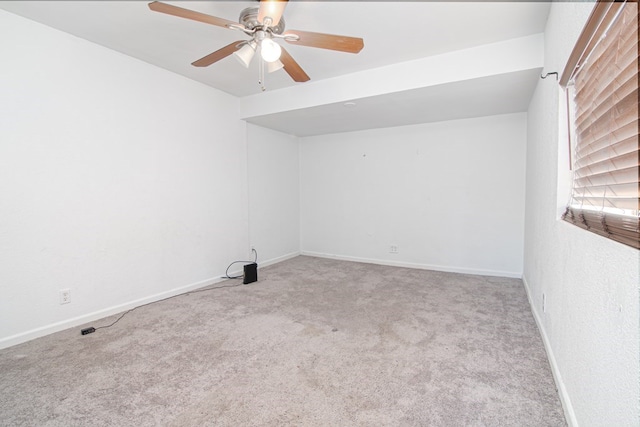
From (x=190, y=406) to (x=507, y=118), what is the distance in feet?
15.2

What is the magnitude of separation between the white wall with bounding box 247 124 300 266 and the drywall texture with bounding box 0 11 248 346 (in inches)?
28.7

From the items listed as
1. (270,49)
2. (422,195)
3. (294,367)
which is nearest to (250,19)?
(270,49)

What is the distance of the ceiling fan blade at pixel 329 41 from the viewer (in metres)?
1.89

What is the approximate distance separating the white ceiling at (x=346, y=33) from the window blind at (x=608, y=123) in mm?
1107

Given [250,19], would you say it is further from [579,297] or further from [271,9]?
[579,297]

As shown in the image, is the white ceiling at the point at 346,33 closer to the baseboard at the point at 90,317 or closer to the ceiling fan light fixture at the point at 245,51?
the ceiling fan light fixture at the point at 245,51

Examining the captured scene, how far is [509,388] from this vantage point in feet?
5.76

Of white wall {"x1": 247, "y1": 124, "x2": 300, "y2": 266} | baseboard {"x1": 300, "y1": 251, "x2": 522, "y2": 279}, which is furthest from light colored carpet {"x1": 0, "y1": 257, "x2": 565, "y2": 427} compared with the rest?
white wall {"x1": 247, "y1": 124, "x2": 300, "y2": 266}

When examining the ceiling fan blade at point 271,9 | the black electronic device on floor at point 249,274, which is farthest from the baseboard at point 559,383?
the black electronic device on floor at point 249,274

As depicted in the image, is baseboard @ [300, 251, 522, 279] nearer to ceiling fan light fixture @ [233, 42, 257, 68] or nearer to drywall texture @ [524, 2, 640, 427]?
drywall texture @ [524, 2, 640, 427]

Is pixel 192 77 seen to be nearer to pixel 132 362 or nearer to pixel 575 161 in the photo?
pixel 132 362

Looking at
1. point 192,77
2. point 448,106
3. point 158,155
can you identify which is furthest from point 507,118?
point 158,155

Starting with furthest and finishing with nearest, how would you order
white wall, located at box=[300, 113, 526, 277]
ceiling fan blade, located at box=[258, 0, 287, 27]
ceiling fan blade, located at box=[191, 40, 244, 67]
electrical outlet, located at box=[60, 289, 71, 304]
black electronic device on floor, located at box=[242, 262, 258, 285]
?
white wall, located at box=[300, 113, 526, 277] → black electronic device on floor, located at box=[242, 262, 258, 285] → electrical outlet, located at box=[60, 289, 71, 304] → ceiling fan blade, located at box=[191, 40, 244, 67] → ceiling fan blade, located at box=[258, 0, 287, 27]

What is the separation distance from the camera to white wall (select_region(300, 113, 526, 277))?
406cm
